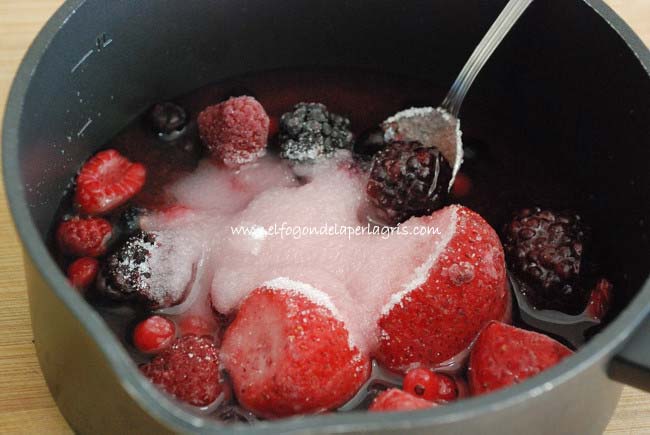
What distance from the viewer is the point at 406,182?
116cm

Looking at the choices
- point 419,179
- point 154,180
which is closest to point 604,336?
point 419,179

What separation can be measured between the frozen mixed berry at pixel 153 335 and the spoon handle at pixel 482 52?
0.55 m

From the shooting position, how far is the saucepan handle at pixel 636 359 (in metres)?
0.74

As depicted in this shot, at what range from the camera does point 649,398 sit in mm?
1053

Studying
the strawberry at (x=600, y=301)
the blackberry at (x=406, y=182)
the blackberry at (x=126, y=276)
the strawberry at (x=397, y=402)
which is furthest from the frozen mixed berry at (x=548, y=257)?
the blackberry at (x=126, y=276)

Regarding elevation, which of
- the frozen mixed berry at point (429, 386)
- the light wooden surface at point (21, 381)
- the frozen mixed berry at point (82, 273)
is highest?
the frozen mixed berry at point (429, 386)

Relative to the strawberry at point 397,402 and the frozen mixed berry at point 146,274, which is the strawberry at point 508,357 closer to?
the strawberry at point 397,402

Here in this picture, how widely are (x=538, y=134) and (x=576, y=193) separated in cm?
11

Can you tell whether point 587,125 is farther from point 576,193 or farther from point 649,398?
point 649,398

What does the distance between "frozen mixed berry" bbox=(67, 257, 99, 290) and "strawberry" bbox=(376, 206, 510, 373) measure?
375mm

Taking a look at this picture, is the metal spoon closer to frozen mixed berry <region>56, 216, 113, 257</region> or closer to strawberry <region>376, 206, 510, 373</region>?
strawberry <region>376, 206, 510, 373</region>

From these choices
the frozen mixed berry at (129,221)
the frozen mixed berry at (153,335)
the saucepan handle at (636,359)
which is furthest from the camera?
the frozen mixed berry at (129,221)

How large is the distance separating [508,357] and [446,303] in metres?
0.10

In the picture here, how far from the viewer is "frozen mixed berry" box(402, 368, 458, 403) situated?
0.97m
